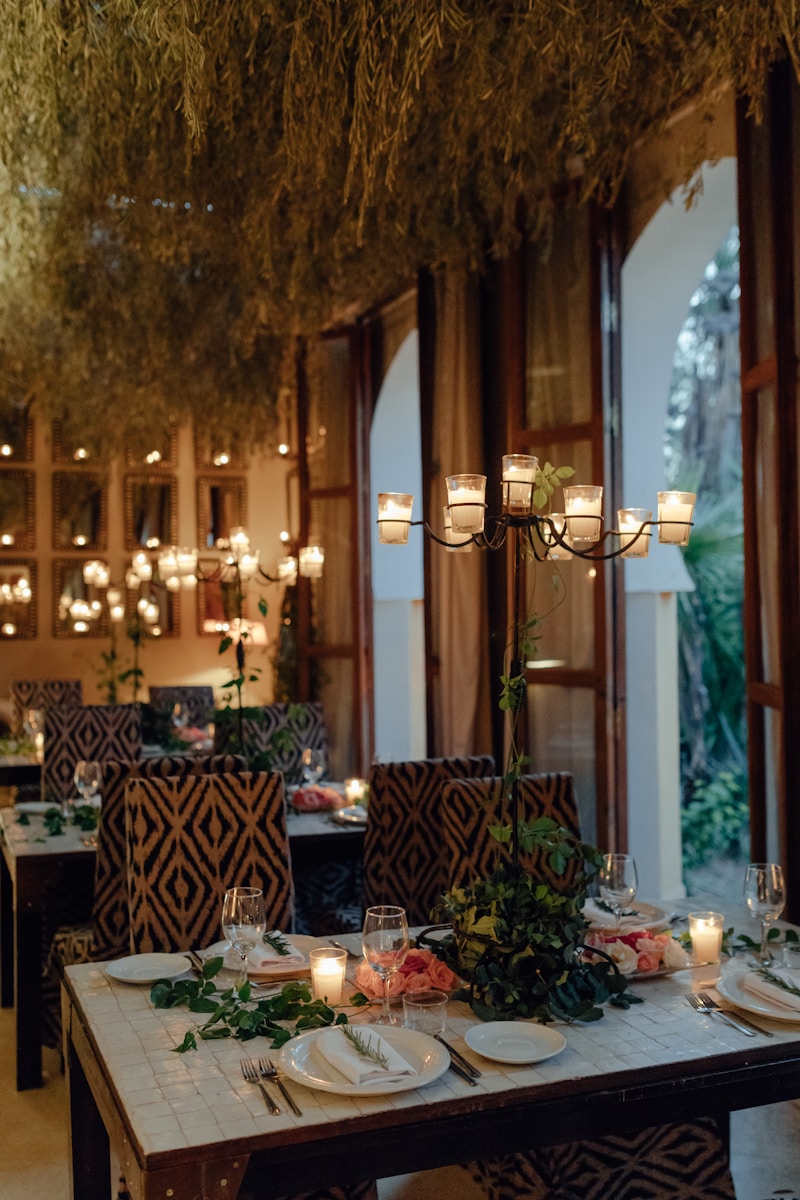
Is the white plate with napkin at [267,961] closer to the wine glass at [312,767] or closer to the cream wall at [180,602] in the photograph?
the wine glass at [312,767]

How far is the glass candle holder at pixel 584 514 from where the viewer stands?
2373mm

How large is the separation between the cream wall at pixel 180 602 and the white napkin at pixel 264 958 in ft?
19.0

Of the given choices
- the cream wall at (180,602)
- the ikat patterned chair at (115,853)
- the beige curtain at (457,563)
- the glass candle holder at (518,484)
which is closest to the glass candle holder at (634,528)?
the glass candle holder at (518,484)

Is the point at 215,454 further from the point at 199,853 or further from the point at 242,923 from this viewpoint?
the point at 242,923

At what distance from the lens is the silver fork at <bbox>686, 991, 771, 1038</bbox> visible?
191cm

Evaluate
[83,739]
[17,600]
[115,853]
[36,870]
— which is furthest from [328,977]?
[17,600]

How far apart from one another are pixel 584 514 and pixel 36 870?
81.9 inches

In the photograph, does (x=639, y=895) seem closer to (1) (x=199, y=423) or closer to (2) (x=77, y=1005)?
(2) (x=77, y=1005)

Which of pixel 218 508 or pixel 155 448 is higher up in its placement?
pixel 155 448

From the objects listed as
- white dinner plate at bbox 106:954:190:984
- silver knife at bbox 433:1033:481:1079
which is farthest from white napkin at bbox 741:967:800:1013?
white dinner plate at bbox 106:954:190:984

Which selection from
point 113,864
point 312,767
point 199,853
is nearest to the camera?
point 199,853

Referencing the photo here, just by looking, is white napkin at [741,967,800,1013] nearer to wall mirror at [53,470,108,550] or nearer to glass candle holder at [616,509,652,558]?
glass candle holder at [616,509,652,558]

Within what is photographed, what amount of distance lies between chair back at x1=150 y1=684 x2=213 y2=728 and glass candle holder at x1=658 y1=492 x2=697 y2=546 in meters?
4.67

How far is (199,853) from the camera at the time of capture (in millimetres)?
2971
